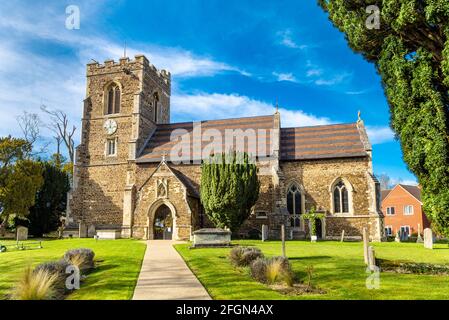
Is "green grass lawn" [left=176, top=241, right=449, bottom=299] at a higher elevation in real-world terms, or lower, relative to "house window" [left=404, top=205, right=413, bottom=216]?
lower

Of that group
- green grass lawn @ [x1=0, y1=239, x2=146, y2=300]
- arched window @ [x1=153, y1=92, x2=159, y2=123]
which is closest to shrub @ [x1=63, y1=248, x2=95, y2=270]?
green grass lawn @ [x1=0, y1=239, x2=146, y2=300]

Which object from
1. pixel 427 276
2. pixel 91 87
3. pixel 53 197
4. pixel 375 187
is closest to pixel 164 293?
pixel 427 276

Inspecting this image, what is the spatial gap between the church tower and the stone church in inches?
3.7

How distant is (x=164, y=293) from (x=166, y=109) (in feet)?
108

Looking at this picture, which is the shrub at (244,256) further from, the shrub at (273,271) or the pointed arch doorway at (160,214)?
the pointed arch doorway at (160,214)

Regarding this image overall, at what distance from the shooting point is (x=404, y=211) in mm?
48406

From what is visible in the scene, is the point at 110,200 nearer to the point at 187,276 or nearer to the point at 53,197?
the point at 53,197

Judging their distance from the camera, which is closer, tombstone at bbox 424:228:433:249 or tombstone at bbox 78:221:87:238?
tombstone at bbox 424:228:433:249

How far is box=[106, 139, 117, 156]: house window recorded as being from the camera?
111 ft

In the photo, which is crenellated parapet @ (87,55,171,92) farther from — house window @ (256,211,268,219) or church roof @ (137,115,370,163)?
house window @ (256,211,268,219)

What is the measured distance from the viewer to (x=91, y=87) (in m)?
35.3

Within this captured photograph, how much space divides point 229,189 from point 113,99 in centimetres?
1699

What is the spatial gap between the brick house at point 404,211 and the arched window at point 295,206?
72.1 ft

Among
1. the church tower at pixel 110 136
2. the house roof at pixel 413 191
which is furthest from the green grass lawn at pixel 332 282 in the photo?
the house roof at pixel 413 191
